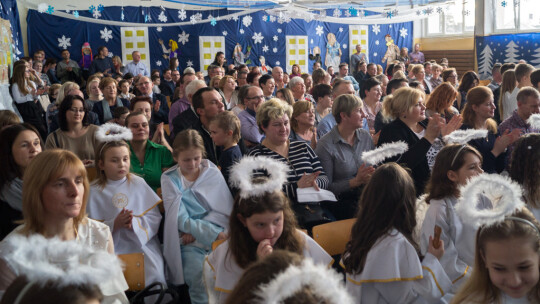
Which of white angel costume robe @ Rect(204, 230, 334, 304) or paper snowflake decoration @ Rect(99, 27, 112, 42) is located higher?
paper snowflake decoration @ Rect(99, 27, 112, 42)

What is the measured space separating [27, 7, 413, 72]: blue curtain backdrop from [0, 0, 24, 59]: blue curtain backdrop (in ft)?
3.58

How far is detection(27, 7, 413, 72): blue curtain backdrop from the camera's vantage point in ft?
50.6

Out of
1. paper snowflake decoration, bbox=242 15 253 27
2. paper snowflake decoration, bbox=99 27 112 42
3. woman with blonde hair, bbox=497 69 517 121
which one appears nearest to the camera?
woman with blonde hair, bbox=497 69 517 121

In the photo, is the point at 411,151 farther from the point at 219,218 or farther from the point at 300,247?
the point at 300,247

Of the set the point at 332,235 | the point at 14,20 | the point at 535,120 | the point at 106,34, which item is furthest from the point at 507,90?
the point at 106,34

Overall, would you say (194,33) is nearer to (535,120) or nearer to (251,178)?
(535,120)

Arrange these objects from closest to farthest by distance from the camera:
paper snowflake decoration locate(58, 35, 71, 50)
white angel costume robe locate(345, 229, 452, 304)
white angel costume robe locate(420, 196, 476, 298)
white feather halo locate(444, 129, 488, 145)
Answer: white angel costume robe locate(345, 229, 452, 304) < white angel costume robe locate(420, 196, 476, 298) < white feather halo locate(444, 129, 488, 145) < paper snowflake decoration locate(58, 35, 71, 50)

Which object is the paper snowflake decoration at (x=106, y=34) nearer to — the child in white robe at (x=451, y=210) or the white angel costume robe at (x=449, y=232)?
the child in white robe at (x=451, y=210)

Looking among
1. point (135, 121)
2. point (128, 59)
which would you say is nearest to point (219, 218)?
point (135, 121)

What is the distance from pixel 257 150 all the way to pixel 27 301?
286cm

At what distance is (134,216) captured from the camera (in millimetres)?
3609

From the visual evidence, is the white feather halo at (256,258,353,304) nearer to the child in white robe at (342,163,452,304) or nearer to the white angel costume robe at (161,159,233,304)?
the child in white robe at (342,163,452,304)

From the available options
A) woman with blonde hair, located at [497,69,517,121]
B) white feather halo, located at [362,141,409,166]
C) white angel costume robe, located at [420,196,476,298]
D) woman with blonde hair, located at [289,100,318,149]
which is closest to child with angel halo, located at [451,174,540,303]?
white angel costume robe, located at [420,196,476,298]

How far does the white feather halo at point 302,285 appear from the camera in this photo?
1287mm
